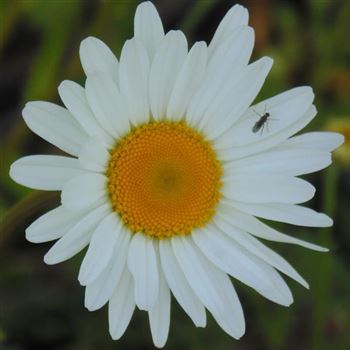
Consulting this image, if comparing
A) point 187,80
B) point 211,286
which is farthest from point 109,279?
point 187,80

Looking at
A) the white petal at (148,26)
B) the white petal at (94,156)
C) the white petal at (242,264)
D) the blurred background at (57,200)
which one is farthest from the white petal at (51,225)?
the blurred background at (57,200)

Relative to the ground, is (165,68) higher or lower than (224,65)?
higher

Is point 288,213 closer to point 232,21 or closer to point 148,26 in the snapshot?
point 232,21

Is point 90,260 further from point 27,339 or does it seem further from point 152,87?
point 27,339

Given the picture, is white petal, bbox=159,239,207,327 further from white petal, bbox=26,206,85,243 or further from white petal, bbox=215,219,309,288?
white petal, bbox=26,206,85,243

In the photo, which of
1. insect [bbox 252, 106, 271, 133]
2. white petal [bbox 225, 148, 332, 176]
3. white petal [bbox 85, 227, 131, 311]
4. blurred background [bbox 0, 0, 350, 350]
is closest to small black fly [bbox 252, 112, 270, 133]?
insect [bbox 252, 106, 271, 133]

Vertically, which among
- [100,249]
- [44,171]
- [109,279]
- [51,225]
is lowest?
[109,279]

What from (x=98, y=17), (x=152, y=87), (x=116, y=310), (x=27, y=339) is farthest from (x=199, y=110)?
(x=27, y=339)
